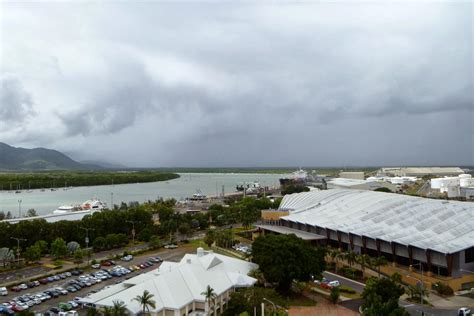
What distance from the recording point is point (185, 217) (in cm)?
6147

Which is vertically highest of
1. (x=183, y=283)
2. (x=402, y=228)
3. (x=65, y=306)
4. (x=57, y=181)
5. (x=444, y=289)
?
(x=57, y=181)

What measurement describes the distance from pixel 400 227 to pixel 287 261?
46.7 ft

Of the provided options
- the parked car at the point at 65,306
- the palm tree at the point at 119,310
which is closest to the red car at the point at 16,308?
the parked car at the point at 65,306

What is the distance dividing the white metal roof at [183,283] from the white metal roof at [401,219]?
46.4ft

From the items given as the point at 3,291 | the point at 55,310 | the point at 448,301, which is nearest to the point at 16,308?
the point at 55,310

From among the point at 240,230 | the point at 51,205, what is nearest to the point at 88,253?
the point at 240,230

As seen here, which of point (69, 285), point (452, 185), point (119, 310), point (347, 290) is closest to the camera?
point (119, 310)

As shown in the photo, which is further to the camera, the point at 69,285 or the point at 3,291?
the point at 69,285

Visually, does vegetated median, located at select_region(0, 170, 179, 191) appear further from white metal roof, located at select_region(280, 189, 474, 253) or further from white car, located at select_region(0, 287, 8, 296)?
white car, located at select_region(0, 287, 8, 296)

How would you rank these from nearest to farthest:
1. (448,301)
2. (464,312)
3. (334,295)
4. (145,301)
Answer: (145,301)
(464,312)
(334,295)
(448,301)

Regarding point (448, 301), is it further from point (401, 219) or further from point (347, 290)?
point (401, 219)

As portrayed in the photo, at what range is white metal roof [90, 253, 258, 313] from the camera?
24984 millimetres

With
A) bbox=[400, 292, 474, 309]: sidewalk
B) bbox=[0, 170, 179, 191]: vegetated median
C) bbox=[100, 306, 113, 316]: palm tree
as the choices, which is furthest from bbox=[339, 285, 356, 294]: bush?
bbox=[0, 170, 179, 191]: vegetated median

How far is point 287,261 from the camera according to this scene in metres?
29.9
